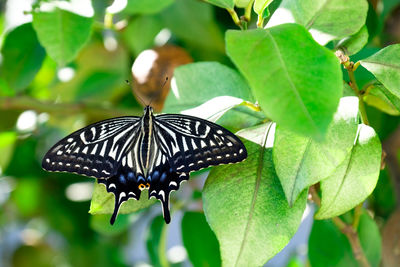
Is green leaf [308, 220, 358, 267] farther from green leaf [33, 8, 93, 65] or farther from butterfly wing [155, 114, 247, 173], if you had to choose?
green leaf [33, 8, 93, 65]

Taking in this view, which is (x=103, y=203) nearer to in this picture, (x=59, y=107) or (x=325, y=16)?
(x=325, y=16)

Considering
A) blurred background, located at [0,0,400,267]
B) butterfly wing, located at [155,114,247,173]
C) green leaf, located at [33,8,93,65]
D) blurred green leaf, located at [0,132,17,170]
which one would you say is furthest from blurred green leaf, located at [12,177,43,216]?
butterfly wing, located at [155,114,247,173]

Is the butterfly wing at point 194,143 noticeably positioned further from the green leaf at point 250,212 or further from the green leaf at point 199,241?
the green leaf at point 199,241

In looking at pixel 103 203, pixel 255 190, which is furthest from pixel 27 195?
pixel 255 190

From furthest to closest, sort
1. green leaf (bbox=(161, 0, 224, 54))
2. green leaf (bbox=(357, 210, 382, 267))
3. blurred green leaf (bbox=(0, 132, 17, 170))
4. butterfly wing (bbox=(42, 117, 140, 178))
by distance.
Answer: blurred green leaf (bbox=(0, 132, 17, 170))
green leaf (bbox=(161, 0, 224, 54))
green leaf (bbox=(357, 210, 382, 267))
butterfly wing (bbox=(42, 117, 140, 178))

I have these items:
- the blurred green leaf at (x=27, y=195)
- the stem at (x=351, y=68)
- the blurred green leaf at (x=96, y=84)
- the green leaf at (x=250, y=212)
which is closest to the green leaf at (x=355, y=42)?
the stem at (x=351, y=68)
